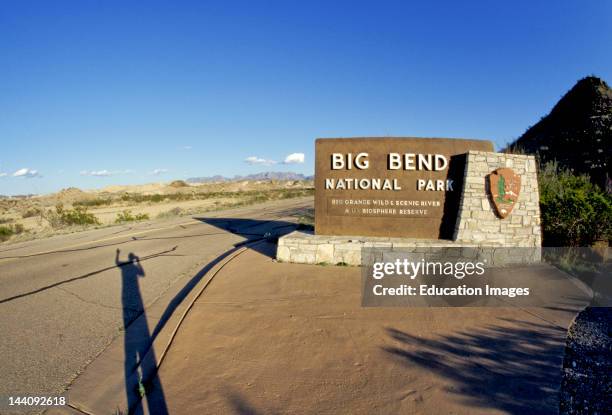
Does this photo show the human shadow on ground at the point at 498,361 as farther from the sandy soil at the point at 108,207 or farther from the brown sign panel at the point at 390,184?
the sandy soil at the point at 108,207

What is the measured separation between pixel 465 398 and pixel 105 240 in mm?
12802

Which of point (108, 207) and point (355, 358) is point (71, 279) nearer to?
point (355, 358)

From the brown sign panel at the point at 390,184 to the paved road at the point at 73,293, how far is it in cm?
380

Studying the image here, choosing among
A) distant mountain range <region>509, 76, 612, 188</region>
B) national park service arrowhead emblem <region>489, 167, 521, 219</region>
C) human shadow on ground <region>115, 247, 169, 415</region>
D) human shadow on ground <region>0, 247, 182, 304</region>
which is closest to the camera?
human shadow on ground <region>115, 247, 169, 415</region>

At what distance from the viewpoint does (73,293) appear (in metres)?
6.57

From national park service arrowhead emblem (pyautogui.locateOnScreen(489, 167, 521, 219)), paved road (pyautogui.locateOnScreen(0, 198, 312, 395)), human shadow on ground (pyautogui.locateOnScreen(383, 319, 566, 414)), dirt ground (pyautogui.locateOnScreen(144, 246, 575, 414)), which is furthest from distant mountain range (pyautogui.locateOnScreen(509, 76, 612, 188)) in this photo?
paved road (pyautogui.locateOnScreen(0, 198, 312, 395))

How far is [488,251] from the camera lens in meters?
7.72

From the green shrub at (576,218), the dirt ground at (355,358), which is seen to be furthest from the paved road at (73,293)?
the green shrub at (576,218)

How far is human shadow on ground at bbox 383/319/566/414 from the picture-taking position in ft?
10.7

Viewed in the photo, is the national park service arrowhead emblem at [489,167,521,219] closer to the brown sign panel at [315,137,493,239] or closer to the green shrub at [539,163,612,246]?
the brown sign panel at [315,137,493,239]

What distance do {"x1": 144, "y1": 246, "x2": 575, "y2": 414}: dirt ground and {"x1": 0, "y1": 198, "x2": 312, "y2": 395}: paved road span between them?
1308 millimetres

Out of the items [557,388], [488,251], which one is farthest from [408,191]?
[557,388]

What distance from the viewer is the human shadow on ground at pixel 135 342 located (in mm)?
3365

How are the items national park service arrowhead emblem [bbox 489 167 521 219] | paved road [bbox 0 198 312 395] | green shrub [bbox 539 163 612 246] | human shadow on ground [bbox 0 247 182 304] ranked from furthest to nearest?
1. green shrub [bbox 539 163 612 246]
2. national park service arrowhead emblem [bbox 489 167 521 219]
3. human shadow on ground [bbox 0 247 182 304]
4. paved road [bbox 0 198 312 395]
